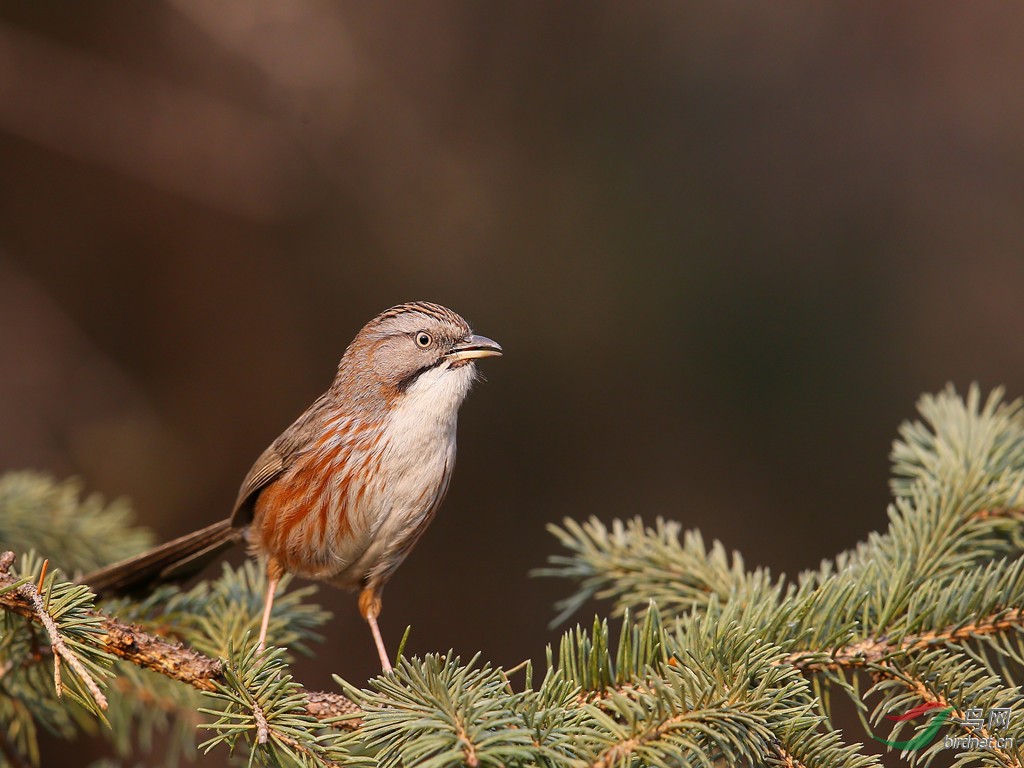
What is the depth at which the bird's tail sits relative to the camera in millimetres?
3398

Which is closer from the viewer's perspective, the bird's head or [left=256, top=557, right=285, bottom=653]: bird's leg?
[left=256, top=557, right=285, bottom=653]: bird's leg

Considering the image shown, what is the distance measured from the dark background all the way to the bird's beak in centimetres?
299

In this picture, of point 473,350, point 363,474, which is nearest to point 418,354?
point 473,350

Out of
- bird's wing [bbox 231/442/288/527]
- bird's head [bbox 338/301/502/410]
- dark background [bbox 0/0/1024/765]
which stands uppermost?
dark background [bbox 0/0/1024/765]

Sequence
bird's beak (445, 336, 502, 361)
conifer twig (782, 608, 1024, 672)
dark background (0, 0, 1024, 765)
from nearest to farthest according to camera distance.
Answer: conifer twig (782, 608, 1024, 672), bird's beak (445, 336, 502, 361), dark background (0, 0, 1024, 765)

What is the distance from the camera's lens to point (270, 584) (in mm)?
3582

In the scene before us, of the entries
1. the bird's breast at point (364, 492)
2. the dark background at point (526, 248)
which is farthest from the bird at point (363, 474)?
the dark background at point (526, 248)

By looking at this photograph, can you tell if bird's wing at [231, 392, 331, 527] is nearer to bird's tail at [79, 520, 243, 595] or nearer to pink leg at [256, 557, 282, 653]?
bird's tail at [79, 520, 243, 595]

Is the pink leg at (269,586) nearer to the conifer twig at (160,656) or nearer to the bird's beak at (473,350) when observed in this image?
the conifer twig at (160,656)

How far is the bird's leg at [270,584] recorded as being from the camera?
3258 millimetres

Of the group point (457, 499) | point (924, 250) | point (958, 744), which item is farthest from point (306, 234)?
point (958, 744)

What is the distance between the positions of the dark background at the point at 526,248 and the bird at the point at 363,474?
115 inches

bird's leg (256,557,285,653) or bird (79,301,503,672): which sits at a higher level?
bird (79,301,503,672)

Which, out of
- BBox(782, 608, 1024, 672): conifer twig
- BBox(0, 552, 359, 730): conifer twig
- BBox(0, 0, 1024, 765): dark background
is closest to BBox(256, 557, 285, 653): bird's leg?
BBox(0, 552, 359, 730): conifer twig
